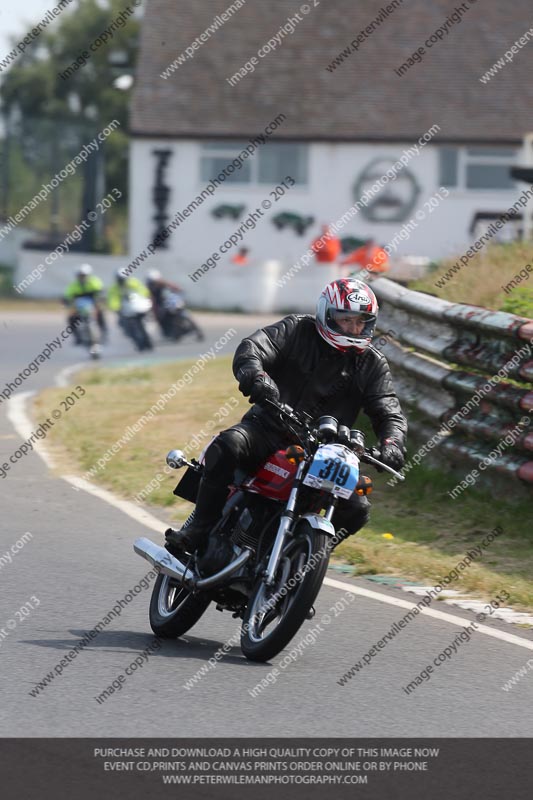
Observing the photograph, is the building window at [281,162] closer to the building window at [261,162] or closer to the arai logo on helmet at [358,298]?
the building window at [261,162]

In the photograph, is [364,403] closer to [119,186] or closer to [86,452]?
[86,452]

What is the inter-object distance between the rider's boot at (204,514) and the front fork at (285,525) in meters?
0.49

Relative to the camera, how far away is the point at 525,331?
418 inches

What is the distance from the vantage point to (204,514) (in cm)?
754

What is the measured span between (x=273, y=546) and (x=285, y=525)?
0.11 metres

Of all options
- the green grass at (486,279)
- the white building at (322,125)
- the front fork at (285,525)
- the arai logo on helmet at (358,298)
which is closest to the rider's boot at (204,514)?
the front fork at (285,525)

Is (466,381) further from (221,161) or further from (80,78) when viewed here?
(80,78)

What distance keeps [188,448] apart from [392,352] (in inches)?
79.0

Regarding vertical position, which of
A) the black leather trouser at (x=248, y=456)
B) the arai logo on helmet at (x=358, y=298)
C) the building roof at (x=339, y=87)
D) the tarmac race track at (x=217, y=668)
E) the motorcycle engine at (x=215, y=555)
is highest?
the building roof at (x=339, y=87)

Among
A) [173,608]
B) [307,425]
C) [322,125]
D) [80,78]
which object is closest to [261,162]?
[322,125]

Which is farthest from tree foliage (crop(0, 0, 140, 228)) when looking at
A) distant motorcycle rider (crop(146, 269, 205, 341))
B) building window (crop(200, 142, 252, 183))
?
distant motorcycle rider (crop(146, 269, 205, 341))

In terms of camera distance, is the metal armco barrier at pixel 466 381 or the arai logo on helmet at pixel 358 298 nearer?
the arai logo on helmet at pixel 358 298

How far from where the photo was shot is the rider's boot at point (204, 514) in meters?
7.48
